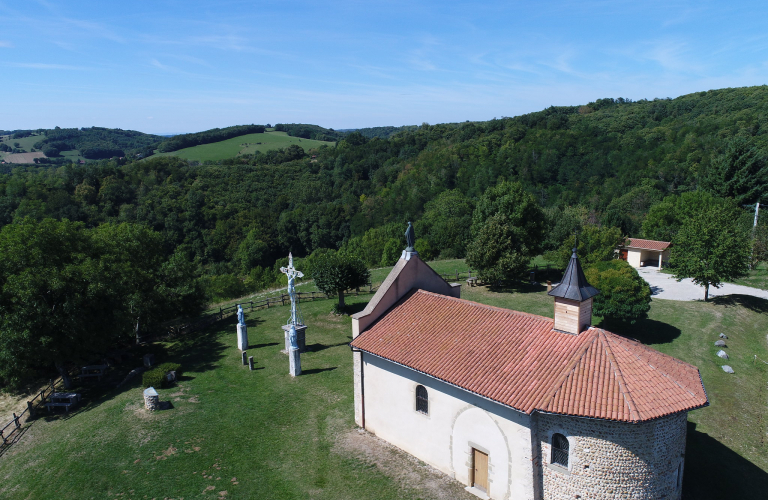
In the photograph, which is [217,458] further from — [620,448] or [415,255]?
[620,448]

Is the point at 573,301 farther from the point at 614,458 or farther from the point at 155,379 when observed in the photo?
the point at 155,379

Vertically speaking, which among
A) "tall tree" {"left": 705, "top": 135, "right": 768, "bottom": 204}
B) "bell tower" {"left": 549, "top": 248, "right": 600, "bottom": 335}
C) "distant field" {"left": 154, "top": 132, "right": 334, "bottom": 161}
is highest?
"distant field" {"left": 154, "top": 132, "right": 334, "bottom": 161}

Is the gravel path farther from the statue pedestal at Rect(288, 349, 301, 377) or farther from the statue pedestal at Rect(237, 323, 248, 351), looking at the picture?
the statue pedestal at Rect(237, 323, 248, 351)

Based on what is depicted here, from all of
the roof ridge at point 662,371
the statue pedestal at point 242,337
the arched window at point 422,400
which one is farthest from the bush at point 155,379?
the roof ridge at point 662,371

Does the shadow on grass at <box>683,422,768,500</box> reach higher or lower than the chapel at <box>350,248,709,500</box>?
lower

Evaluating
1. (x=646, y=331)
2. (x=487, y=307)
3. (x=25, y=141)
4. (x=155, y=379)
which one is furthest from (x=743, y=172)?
(x=25, y=141)

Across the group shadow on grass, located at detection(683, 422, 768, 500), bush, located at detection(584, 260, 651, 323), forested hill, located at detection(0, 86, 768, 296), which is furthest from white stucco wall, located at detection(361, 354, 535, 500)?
forested hill, located at detection(0, 86, 768, 296)
